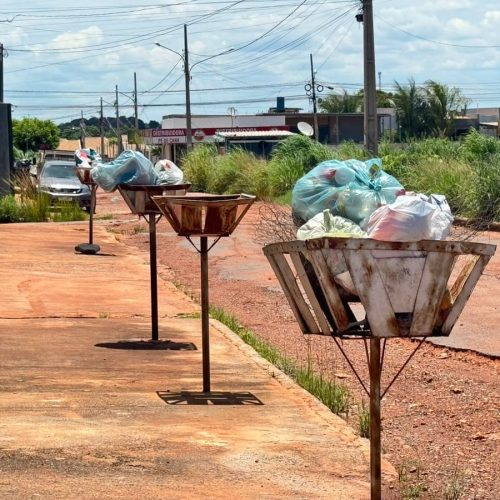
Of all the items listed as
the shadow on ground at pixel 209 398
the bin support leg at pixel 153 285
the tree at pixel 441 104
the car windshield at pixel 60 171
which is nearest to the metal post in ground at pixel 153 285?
the bin support leg at pixel 153 285

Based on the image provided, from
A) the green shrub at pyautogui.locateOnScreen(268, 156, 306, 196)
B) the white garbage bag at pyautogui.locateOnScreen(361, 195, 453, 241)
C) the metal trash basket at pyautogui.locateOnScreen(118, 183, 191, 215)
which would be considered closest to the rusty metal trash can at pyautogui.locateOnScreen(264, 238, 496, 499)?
the white garbage bag at pyautogui.locateOnScreen(361, 195, 453, 241)

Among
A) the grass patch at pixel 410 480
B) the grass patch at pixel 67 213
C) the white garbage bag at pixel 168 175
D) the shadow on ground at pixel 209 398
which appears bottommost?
the grass patch at pixel 410 480

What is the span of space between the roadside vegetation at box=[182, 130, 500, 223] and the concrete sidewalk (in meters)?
14.3

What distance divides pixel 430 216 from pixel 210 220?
3.85m

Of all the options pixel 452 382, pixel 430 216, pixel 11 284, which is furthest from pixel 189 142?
pixel 430 216

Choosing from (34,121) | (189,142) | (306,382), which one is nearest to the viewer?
(306,382)

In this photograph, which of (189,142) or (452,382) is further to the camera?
(189,142)

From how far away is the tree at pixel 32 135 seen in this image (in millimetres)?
113188

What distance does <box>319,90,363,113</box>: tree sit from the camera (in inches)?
3477

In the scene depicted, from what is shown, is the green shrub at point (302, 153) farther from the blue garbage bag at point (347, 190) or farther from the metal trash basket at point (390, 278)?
the metal trash basket at point (390, 278)

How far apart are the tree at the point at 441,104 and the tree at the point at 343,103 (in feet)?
52.4

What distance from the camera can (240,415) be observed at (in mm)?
7910

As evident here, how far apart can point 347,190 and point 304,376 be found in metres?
3.67

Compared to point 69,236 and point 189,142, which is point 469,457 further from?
point 189,142
